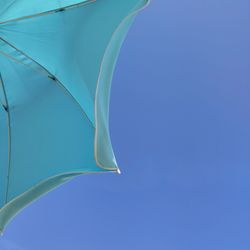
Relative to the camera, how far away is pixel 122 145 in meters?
7.16

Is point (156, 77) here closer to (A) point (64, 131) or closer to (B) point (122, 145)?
(B) point (122, 145)

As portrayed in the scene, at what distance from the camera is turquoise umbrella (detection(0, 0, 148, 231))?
334cm

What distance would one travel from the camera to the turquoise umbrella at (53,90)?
334 centimetres

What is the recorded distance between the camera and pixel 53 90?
3926mm

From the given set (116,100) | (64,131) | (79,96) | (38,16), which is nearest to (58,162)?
(64,131)

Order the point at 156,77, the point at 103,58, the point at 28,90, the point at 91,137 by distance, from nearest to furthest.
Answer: the point at 103,58 → the point at 91,137 → the point at 28,90 → the point at 156,77

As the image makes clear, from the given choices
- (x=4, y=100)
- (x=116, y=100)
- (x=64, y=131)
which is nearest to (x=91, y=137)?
(x=64, y=131)

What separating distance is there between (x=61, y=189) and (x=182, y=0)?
3570mm

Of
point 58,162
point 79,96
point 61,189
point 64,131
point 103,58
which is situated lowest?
point 61,189

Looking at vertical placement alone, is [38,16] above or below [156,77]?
above

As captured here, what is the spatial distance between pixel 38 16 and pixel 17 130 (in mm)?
1078

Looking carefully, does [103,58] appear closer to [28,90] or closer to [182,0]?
[28,90]

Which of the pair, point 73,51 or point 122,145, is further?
point 122,145

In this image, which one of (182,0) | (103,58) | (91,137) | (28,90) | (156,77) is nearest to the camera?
(103,58)
